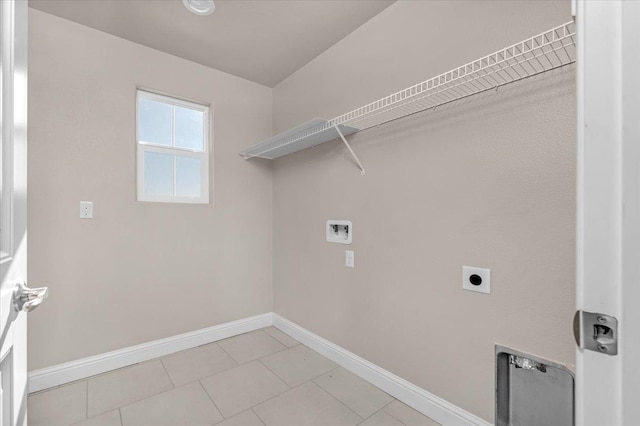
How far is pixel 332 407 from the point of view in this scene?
1704 millimetres

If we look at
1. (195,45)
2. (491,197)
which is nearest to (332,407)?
(491,197)

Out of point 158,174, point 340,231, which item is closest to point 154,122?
point 158,174

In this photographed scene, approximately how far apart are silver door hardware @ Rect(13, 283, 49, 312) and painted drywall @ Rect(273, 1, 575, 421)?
5.23 ft

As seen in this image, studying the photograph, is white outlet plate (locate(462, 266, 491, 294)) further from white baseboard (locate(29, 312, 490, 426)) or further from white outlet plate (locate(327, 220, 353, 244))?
white outlet plate (locate(327, 220, 353, 244))

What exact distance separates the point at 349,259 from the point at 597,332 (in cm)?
171

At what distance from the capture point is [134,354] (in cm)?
218

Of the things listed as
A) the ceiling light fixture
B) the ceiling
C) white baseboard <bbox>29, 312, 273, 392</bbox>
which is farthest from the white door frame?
white baseboard <bbox>29, 312, 273, 392</bbox>

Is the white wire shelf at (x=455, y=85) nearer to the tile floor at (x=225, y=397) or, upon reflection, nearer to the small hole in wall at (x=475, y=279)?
the small hole in wall at (x=475, y=279)

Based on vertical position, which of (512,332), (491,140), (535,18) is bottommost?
(512,332)

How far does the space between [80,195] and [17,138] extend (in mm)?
1537

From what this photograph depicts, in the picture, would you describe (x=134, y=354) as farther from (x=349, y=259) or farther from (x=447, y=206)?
(x=447, y=206)

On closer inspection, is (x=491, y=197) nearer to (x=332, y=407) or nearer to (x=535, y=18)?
(x=535, y=18)

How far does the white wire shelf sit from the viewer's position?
3.74 feet

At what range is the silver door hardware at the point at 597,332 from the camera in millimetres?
388
